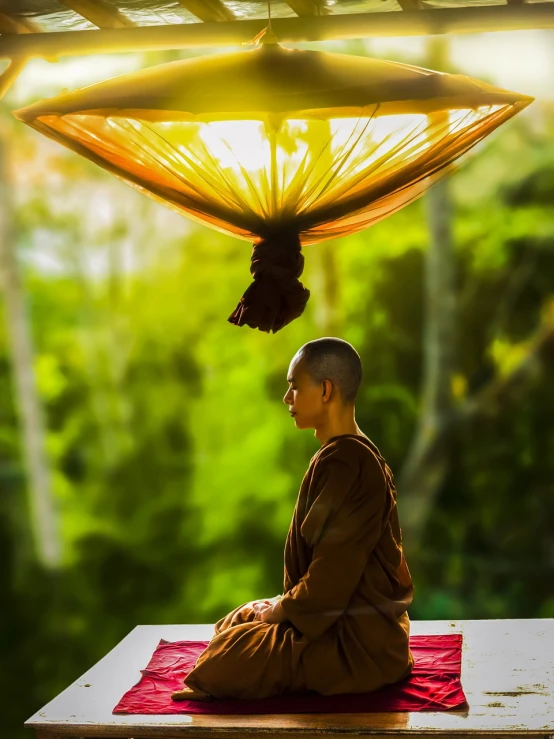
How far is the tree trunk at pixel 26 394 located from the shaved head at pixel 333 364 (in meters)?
5.53

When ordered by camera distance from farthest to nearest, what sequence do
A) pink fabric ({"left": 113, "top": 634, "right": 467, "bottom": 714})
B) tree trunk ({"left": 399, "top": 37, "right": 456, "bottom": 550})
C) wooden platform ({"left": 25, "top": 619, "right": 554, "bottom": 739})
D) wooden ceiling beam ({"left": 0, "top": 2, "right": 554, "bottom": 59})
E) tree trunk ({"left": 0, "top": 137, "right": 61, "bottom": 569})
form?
tree trunk ({"left": 0, "top": 137, "right": 61, "bottom": 569}) < tree trunk ({"left": 399, "top": 37, "right": 456, "bottom": 550}) < wooden ceiling beam ({"left": 0, "top": 2, "right": 554, "bottom": 59}) < pink fabric ({"left": 113, "top": 634, "right": 467, "bottom": 714}) < wooden platform ({"left": 25, "top": 619, "right": 554, "bottom": 739})

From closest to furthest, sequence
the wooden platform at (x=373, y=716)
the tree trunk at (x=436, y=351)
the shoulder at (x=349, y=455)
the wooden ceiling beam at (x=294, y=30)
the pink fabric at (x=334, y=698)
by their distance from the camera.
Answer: the wooden platform at (x=373, y=716)
the pink fabric at (x=334, y=698)
the shoulder at (x=349, y=455)
the wooden ceiling beam at (x=294, y=30)
the tree trunk at (x=436, y=351)

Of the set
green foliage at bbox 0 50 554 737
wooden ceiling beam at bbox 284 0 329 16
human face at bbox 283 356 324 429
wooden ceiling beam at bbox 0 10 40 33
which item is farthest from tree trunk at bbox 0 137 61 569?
human face at bbox 283 356 324 429

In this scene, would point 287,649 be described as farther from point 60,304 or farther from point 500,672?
point 60,304

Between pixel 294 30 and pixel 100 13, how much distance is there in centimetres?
55

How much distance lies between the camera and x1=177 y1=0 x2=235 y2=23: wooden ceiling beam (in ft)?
9.12

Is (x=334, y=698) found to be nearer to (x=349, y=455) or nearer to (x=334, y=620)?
(x=334, y=620)

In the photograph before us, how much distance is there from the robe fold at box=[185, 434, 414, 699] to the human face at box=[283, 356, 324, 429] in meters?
0.10

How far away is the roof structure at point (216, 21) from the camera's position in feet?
8.95

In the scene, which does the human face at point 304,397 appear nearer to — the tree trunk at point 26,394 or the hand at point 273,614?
the hand at point 273,614

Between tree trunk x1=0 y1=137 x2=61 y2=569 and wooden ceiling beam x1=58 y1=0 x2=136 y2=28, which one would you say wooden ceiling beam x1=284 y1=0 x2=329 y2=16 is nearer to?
wooden ceiling beam x1=58 y1=0 x2=136 y2=28

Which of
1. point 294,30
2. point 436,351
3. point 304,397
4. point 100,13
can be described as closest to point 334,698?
point 304,397

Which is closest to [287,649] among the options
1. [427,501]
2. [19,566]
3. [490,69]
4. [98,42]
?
[98,42]

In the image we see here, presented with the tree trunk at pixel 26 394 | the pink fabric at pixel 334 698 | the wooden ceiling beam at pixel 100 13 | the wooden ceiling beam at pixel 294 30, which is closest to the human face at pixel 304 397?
the pink fabric at pixel 334 698
